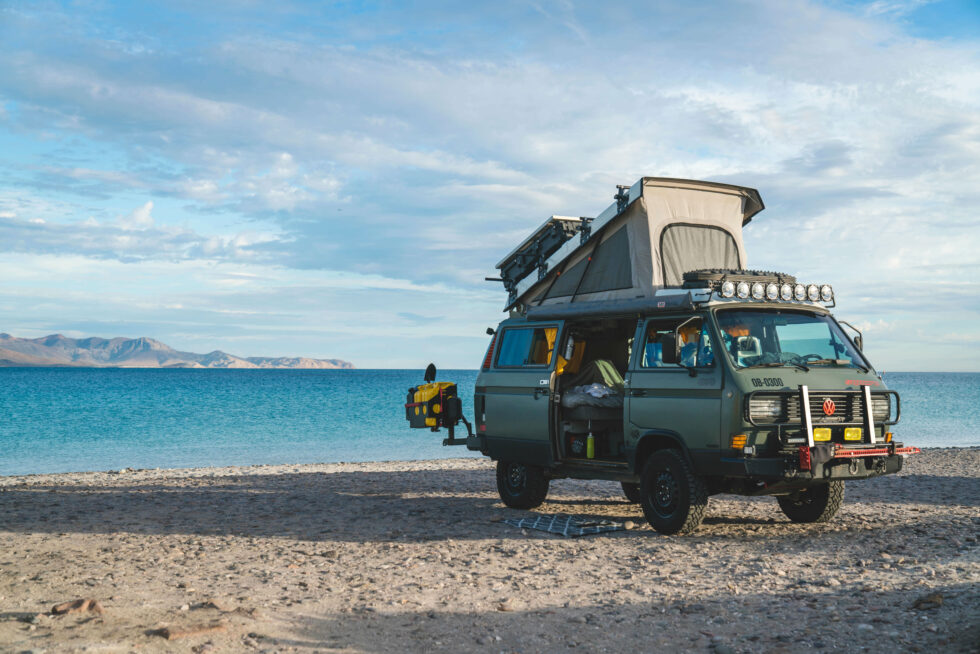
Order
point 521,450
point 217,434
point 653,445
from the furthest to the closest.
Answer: point 217,434 → point 521,450 → point 653,445

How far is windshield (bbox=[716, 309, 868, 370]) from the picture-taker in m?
9.52

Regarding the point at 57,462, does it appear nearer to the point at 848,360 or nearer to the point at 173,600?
the point at 173,600

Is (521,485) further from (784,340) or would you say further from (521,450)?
(784,340)

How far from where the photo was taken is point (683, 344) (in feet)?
32.2

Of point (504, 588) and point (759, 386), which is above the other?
point (759, 386)

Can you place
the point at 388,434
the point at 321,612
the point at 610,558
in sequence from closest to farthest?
the point at 321,612, the point at 610,558, the point at 388,434

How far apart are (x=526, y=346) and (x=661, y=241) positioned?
7.77 feet

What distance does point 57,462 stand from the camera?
2708cm

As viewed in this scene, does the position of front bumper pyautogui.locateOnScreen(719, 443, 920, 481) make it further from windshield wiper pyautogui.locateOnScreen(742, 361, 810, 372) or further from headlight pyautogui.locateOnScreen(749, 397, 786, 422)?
windshield wiper pyautogui.locateOnScreen(742, 361, 810, 372)

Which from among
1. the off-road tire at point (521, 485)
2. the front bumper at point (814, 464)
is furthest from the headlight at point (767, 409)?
the off-road tire at point (521, 485)

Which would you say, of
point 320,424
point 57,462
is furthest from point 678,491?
point 320,424

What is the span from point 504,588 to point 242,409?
55906 mm

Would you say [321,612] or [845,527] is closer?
[321,612]

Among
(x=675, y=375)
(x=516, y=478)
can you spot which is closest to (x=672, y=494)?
(x=675, y=375)
